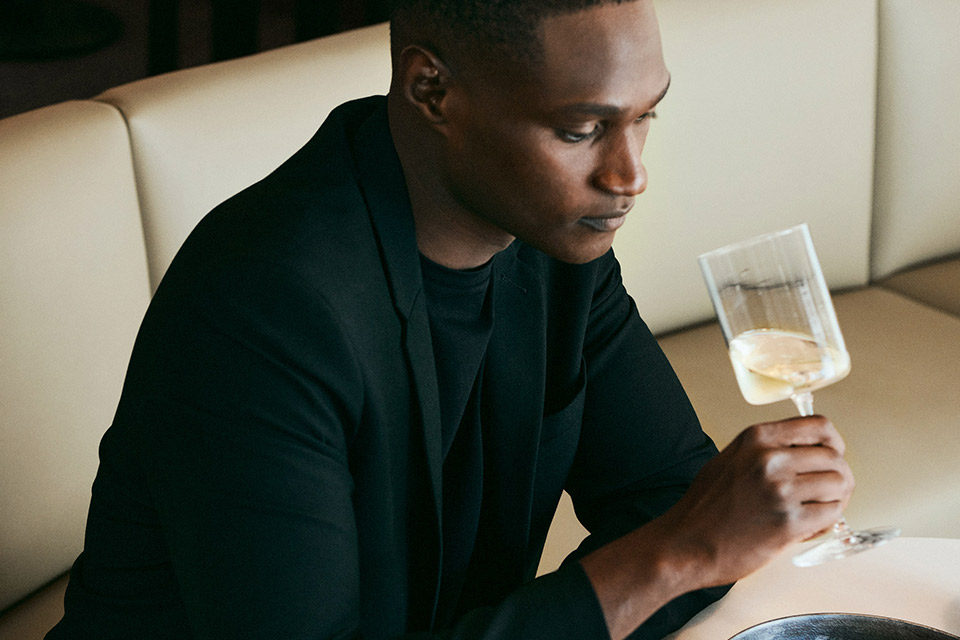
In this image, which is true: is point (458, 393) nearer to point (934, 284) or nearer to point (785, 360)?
point (785, 360)

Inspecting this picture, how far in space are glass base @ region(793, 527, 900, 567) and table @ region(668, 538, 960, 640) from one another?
2.1 inches

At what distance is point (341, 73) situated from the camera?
152cm

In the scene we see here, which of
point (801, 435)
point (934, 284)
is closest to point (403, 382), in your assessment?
point (801, 435)

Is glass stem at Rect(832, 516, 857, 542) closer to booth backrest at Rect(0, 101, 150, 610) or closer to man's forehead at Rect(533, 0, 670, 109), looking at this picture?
man's forehead at Rect(533, 0, 670, 109)

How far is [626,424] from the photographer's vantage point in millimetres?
1040

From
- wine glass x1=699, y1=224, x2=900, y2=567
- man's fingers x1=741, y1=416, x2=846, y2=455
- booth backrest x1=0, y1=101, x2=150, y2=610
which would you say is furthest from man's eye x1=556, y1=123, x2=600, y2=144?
booth backrest x1=0, y1=101, x2=150, y2=610

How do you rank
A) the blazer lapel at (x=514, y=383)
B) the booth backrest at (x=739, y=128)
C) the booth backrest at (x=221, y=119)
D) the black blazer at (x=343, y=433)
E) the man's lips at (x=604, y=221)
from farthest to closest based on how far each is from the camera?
the booth backrest at (x=739, y=128) < the booth backrest at (x=221, y=119) < the blazer lapel at (x=514, y=383) < the man's lips at (x=604, y=221) < the black blazer at (x=343, y=433)

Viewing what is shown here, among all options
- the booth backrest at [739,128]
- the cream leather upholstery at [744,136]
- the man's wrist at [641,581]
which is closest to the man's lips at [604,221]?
the man's wrist at [641,581]

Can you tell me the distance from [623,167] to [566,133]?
0.05 m

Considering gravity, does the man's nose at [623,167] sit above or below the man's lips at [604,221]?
above

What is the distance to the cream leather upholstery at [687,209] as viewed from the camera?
1217 millimetres

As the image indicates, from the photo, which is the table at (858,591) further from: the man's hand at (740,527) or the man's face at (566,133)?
the man's face at (566,133)

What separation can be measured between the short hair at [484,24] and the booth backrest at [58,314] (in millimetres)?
602

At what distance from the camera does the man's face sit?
29.6 inches
